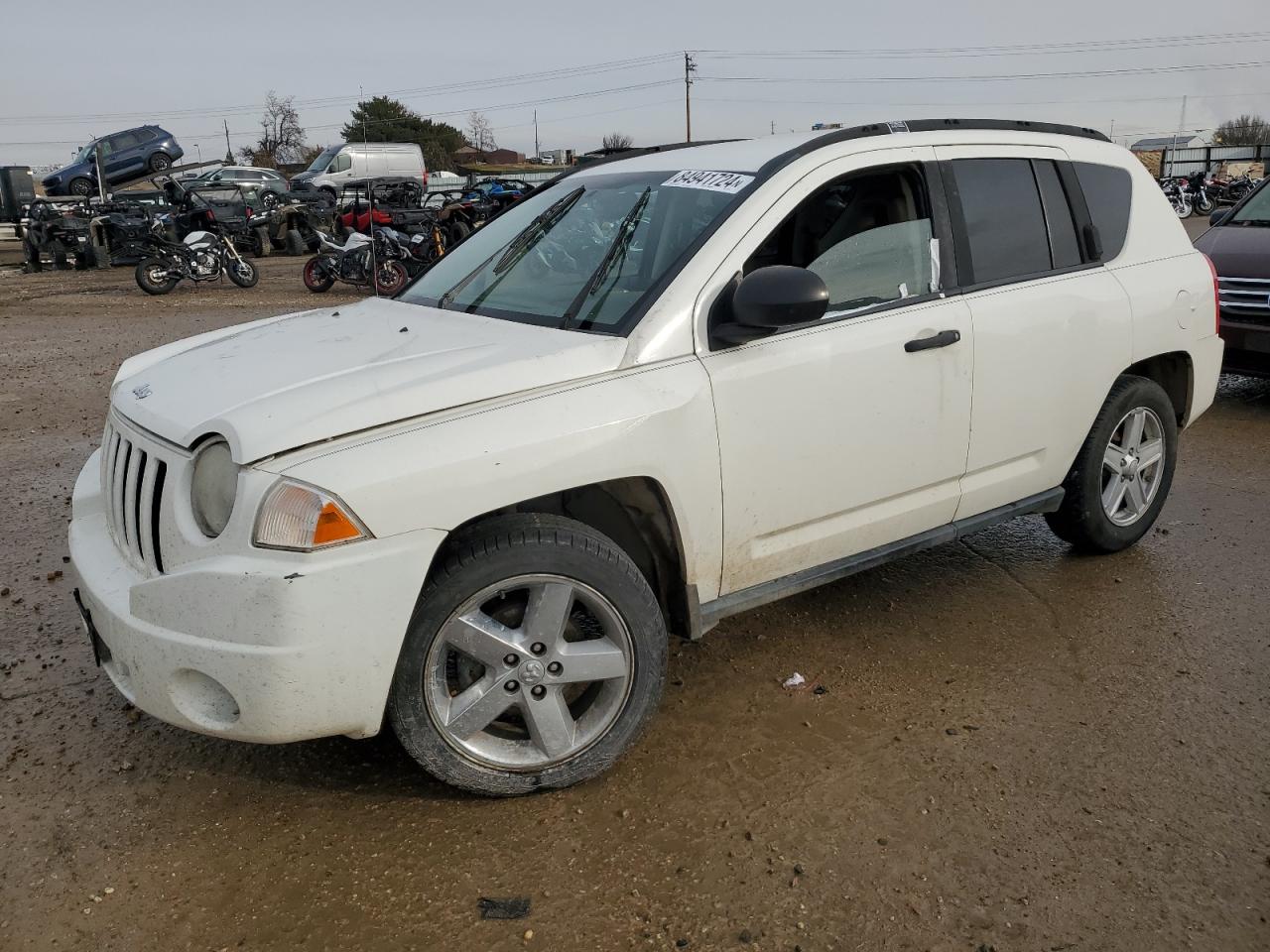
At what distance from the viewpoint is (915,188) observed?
12.0ft

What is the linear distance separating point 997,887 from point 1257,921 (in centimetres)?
58

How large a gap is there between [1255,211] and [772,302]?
7.17m

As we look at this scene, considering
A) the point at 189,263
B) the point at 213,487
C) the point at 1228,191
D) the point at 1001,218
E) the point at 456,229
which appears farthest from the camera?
the point at 1228,191

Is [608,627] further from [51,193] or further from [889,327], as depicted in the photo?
[51,193]

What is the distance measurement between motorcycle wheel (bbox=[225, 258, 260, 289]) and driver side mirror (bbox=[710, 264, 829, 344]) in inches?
616

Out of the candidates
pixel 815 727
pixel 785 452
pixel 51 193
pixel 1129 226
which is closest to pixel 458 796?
pixel 815 727

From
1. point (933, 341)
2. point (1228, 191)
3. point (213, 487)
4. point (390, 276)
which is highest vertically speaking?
point (933, 341)

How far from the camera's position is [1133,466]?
4445 mm

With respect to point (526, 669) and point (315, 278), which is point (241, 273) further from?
point (526, 669)

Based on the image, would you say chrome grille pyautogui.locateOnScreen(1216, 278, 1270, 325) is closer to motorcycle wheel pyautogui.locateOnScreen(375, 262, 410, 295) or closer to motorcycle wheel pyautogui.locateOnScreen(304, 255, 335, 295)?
motorcycle wheel pyautogui.locateOnScreen(375, 262, 410, 295)

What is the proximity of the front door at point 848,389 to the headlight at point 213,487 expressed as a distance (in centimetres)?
133

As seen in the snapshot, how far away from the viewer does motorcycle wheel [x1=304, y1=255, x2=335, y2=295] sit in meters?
16.1

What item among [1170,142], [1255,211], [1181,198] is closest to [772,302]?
[1255,211]

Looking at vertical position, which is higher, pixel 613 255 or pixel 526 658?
pixel 613 255
